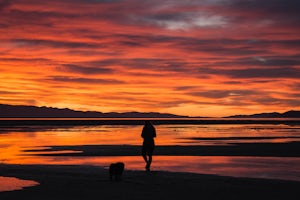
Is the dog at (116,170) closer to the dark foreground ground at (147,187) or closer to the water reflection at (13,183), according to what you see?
the dark foreground ground at (147,187)

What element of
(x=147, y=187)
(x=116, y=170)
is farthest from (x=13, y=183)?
(x=147, y=187)

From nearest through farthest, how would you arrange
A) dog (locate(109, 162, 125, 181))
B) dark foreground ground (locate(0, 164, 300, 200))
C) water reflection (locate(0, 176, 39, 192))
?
dark foreground ground (locate(0, 164, 300, 200)), water reflection (locate(0, 176, 39, 192)), dog (locate(109, 162, 125, 181))

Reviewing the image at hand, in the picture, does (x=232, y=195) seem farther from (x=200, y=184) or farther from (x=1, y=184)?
(x=1, y=184)

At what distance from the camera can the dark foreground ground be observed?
50.8 feet

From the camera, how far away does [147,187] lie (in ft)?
56.5

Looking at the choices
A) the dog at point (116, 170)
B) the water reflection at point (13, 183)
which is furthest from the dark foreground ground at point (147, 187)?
the water reflection at point (13, 183)

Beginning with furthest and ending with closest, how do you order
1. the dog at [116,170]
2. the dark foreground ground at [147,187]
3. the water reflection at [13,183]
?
the dog at [116,170] < the water reflection at [13,183] < the dark foreground ground at [147,187]

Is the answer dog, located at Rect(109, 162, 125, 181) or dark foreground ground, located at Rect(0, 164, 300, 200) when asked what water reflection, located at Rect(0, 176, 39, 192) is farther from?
dog, located at Rect(109, 162, 125, 181)

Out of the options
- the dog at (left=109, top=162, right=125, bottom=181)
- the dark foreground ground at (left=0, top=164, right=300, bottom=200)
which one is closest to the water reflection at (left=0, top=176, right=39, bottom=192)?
the dark foreground ground at (left=0, top=164, right=300, bottom=200)

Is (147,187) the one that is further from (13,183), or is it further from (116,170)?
(13,183)

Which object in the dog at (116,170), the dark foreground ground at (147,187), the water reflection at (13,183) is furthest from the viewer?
the dog at (116,170)

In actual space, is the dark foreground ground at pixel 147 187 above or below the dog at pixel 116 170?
below

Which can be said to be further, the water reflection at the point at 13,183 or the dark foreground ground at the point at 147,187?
the water reflection at the point at 13,183

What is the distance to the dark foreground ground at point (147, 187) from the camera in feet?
50.8
